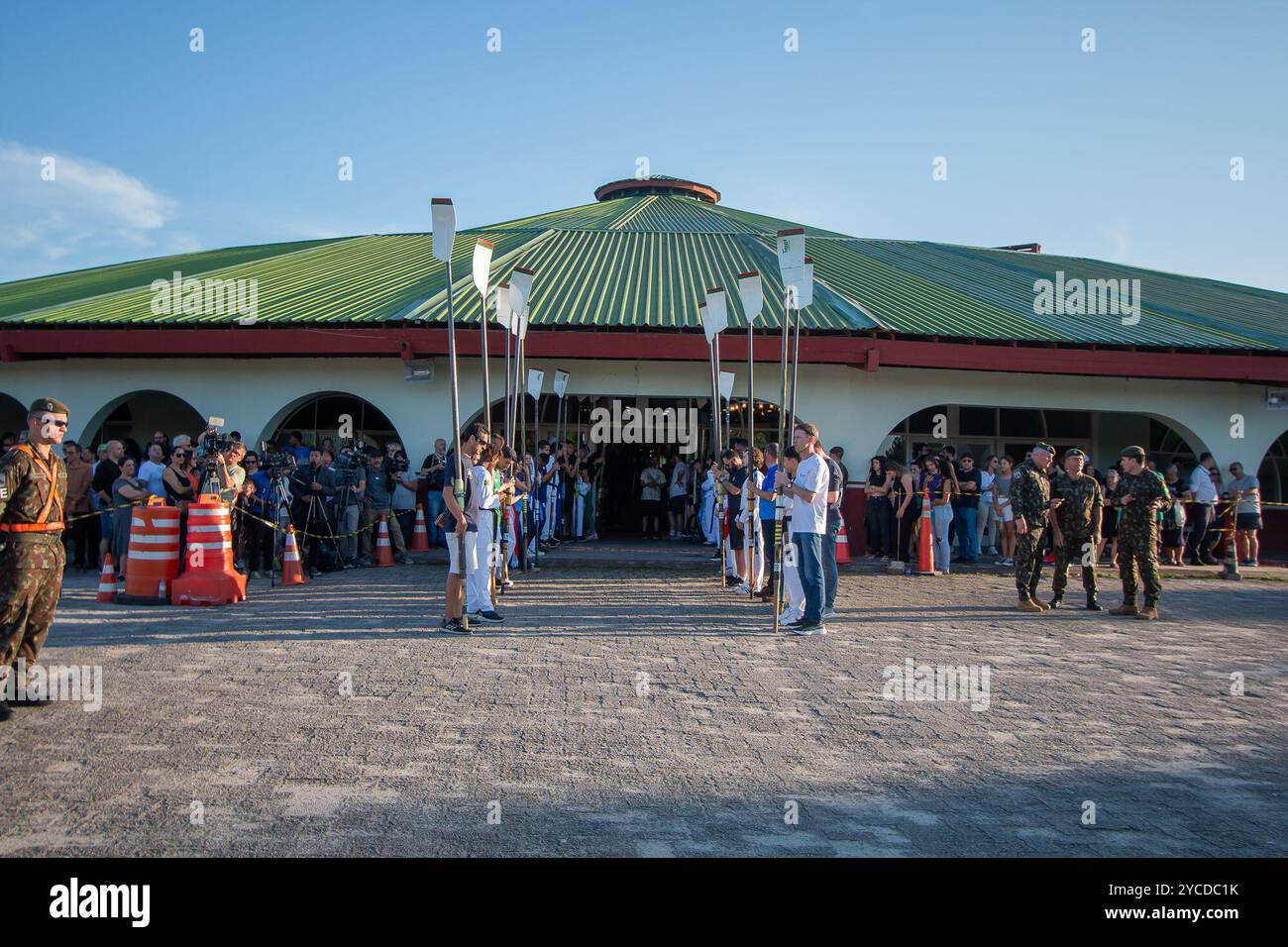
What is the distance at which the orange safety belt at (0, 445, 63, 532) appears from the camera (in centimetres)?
606

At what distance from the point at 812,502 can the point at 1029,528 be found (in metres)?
3.54

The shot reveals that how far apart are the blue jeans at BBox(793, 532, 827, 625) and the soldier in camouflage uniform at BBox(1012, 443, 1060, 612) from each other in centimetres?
322

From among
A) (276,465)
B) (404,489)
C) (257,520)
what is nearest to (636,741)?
(257,520)

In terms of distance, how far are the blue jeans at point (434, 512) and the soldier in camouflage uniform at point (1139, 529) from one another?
10440 millimetres

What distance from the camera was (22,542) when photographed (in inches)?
239

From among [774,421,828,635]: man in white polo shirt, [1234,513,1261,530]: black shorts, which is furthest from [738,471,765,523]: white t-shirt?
[1234,513,1261,530]: black shorts

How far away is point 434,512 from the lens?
16.6m

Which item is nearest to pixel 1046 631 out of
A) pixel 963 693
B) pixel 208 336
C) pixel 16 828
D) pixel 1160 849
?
pixel 963 693

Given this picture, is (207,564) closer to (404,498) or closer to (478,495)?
(478,495)

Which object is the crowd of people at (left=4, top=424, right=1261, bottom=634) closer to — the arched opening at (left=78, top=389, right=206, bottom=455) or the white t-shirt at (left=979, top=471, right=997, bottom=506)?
the white t-shirt at (left=979, top=471, right=997, bottom=506)

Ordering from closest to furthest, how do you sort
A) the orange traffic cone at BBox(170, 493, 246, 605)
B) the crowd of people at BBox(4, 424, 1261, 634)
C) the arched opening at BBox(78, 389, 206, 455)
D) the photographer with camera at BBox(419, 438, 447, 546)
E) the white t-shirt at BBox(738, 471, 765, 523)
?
1. the crowd of people at BBox(4, 424, 1261, 634)
2. the orange traffic cone at BBox(170, 493, 246, 605)
3. the white t-shirt at BBox(738, 471, 765, 523)
4. the photographer with camera at BBox(419, 438, 447, 546)
5. the arched opening at BBox(78, 389, 206, 455)

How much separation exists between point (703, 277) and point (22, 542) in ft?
50.9

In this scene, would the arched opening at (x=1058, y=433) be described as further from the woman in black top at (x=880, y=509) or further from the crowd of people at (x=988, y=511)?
the woman in black top at (x=880, y=509)
